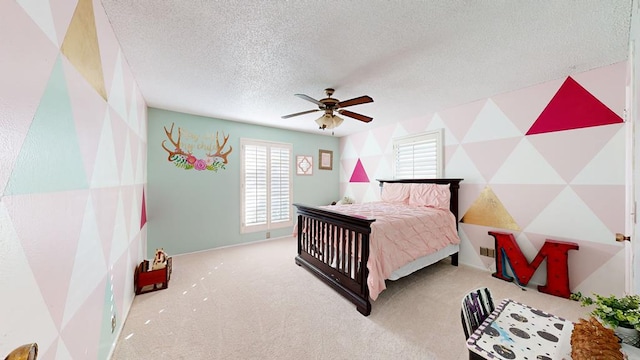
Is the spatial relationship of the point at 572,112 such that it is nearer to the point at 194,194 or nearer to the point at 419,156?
the point at 419,156

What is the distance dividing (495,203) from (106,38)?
4.52 m

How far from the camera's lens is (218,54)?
6.49 ft

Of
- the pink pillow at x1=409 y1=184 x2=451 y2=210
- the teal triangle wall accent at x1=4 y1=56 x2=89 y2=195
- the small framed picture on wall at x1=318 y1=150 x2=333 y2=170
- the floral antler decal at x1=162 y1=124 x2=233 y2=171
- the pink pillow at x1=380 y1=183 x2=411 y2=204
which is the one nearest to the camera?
the teal triangle wall accent at x1=4 y1=56 x2=89 y2=195

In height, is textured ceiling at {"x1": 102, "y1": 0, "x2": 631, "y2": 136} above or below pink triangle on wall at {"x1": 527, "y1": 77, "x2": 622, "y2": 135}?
above

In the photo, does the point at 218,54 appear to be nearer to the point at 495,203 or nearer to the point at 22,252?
the point at 22,252

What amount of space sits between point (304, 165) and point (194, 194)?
2.34 m

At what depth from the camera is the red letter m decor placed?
2367mm

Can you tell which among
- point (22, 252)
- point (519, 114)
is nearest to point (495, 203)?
point (519, 114)

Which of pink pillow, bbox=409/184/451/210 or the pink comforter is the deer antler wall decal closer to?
the pink comforter

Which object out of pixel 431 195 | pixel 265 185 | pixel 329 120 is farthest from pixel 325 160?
pixel 329 120

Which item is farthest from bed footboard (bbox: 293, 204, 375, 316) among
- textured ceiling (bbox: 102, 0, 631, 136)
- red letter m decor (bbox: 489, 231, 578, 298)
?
red letter m decor (bbox: 489, 231, 578, 298)

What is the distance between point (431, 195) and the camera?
3.46 meters

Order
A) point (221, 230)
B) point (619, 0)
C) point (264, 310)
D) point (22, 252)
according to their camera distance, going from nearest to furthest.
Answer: point (22, 252) < point (619, 0) < point (264, 310) < point (221, 230)

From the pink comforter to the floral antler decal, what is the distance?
9.59 feet
